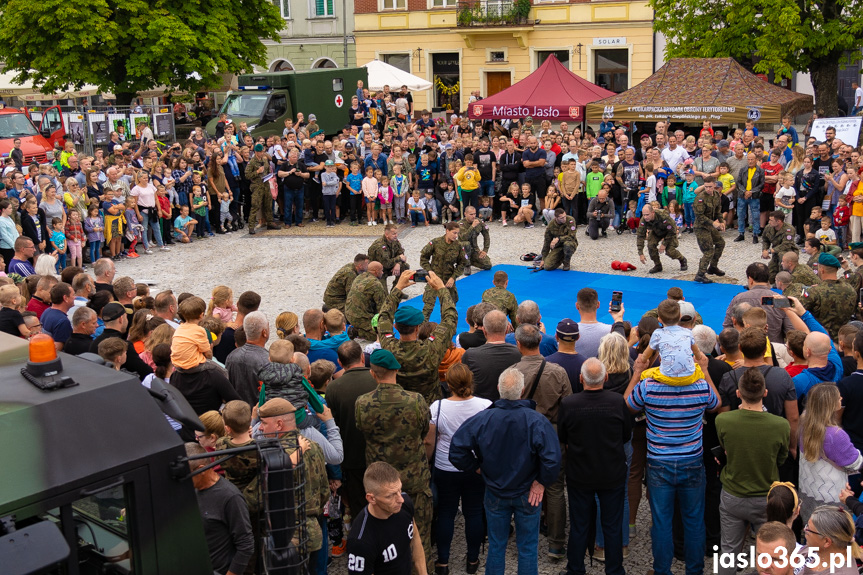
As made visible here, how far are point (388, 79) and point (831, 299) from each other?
885 inches

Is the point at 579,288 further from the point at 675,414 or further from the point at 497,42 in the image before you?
the point at 497,42

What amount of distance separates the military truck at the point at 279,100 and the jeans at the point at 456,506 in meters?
17.9

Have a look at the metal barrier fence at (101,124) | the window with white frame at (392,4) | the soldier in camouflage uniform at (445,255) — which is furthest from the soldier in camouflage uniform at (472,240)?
the window with white frame at (392,4)

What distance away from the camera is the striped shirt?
572cm

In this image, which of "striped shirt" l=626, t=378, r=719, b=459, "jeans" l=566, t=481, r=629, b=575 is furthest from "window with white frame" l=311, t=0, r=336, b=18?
"jeans" l=566, t=481, r=629, b=575

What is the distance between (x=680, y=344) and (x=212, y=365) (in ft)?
11.4

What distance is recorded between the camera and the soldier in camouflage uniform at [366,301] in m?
9.89

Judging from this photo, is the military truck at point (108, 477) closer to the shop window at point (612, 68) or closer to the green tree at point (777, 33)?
the green tree at point (777, 33)

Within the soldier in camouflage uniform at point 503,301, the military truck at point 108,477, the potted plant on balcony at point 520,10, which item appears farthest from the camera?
the potted plant on balcony at point 520,10

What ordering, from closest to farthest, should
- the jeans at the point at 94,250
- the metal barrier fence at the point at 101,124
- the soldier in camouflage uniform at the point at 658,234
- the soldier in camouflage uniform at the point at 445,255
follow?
the soldier in camouflage uniform at the point at 445,255 < the soldier in camouflage uniform at the point at 658,234 < the jeans at the point at 94,250 < the metal barrier fence at the point at 101,124

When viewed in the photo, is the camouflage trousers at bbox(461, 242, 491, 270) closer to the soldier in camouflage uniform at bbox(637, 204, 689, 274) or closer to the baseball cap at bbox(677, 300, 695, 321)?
the soldier in camouflage uniform at bbox(637, 204, 689, 274)

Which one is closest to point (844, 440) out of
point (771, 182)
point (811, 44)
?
point (771, 182)

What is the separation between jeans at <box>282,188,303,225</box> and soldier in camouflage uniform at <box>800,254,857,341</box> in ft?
38.4

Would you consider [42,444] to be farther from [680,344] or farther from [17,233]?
[17,233]
